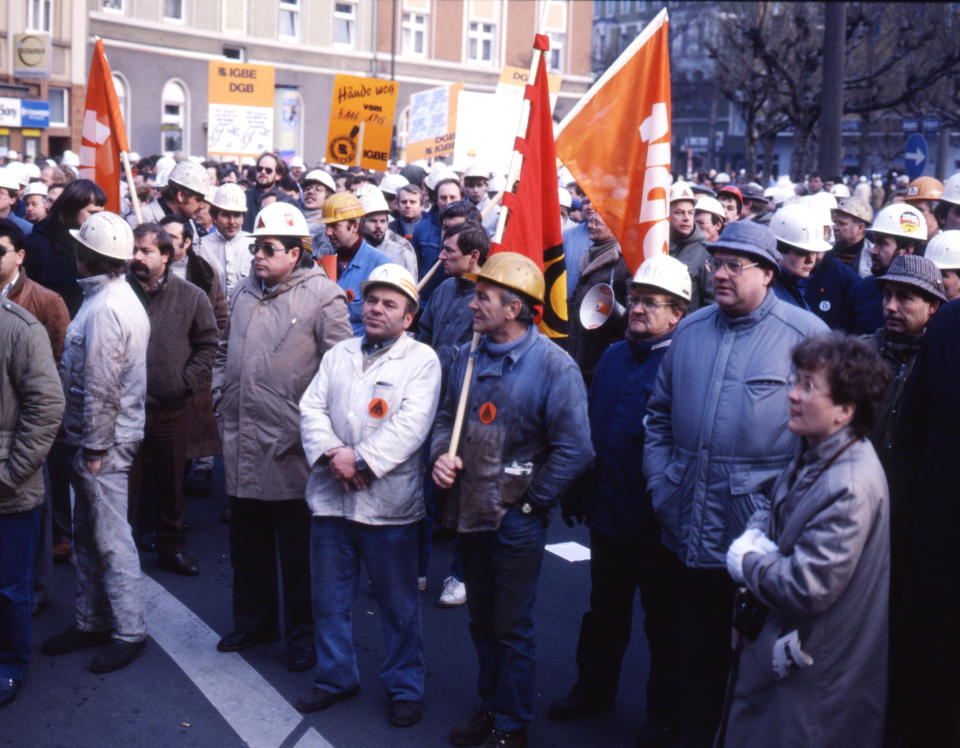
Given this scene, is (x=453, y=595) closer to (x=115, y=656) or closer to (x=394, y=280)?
(x=115, y=656)

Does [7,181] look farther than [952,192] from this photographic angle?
Yes

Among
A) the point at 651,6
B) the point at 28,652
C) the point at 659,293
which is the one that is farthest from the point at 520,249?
the point at 651,6

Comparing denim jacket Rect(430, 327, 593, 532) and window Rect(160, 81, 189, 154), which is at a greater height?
window Rect(160, 81, 189, 154)

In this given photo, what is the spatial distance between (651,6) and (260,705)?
3016 inches

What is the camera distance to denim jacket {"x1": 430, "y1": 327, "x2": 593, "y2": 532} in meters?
4.23

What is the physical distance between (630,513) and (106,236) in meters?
2.71

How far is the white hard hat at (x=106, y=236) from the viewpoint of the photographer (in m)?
5.04

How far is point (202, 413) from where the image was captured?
23.4ft

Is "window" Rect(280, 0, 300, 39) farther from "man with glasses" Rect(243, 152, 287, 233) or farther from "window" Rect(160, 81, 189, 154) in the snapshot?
"man with glasses" Rect(243, 152, 287, 233)

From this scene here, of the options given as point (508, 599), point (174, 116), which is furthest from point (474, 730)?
point (174, 116)

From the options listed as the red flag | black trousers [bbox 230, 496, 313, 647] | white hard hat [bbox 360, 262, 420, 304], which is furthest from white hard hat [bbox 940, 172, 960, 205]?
black trousers [bbox 230, 496, 313, 647]

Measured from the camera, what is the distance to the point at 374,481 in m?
4.55

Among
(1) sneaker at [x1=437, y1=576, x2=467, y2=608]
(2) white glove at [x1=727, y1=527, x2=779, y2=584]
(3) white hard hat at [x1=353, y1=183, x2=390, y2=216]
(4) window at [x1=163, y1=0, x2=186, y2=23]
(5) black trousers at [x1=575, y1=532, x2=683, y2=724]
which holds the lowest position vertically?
(1) sneaker at [x1=437, y1=576, x2=467, y2=608]

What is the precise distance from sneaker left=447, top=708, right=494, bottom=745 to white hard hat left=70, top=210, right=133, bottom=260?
2.62 meters
